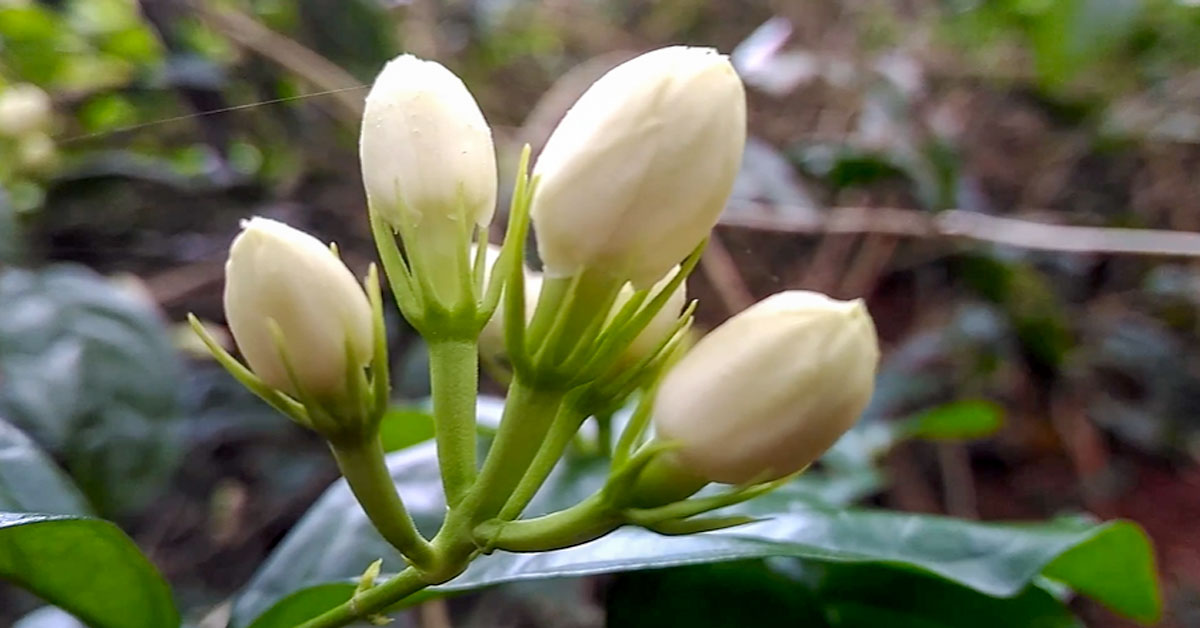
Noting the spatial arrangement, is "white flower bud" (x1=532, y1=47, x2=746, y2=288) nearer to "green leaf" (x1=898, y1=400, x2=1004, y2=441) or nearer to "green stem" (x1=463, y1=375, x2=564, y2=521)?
"green stem" (x1=463, y1=375, x2=564, y2=521)

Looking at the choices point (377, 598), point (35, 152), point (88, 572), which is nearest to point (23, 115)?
point (35, 152)

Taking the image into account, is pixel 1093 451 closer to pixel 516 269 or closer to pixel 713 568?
pixel 713 568

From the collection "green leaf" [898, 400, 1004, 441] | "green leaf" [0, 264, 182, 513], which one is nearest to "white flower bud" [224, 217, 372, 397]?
"green leaf" [0, 264, 182, 513]

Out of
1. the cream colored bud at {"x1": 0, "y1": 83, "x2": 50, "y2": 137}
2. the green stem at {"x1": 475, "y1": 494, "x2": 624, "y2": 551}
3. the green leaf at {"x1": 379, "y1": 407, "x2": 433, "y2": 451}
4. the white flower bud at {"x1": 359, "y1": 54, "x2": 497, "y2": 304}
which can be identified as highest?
the white flower bud at {"x1": 359, "y1": 54, "x2": 497, "y2": 304}

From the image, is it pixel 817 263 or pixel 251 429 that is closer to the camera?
pixel 251 429

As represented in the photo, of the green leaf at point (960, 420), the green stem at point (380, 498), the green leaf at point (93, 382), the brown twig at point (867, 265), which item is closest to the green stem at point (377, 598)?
the green stem at point (380, 498)

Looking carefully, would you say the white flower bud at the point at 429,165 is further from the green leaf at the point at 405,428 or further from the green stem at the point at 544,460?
the green leaf at the point at 405,428

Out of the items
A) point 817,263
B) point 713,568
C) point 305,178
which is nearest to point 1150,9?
point 817,263
